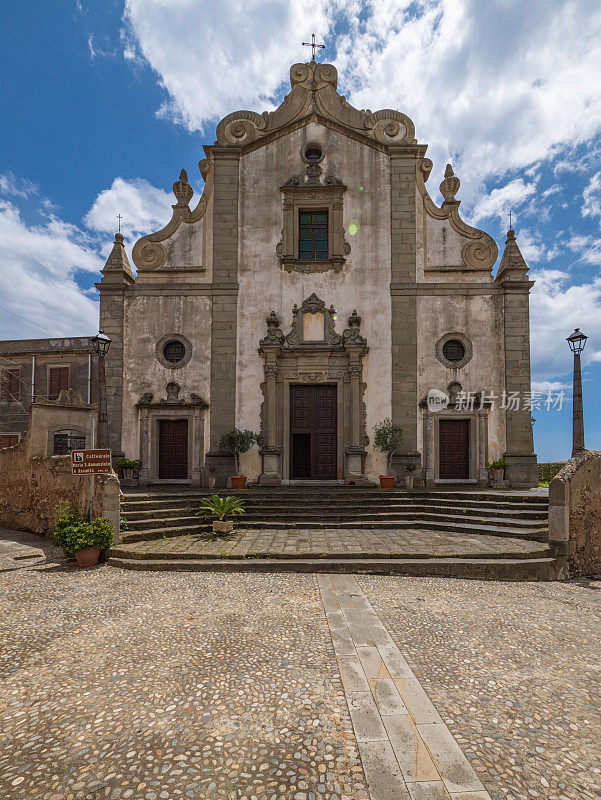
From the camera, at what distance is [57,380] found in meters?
20.2

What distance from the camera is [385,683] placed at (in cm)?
354

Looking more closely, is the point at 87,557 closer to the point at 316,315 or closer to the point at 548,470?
the point at 316,315

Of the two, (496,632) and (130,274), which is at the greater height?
(130,274)

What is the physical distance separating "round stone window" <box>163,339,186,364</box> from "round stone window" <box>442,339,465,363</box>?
935 centimetres

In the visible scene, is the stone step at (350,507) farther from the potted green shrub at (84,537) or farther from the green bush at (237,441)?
the green bush at (237,441)

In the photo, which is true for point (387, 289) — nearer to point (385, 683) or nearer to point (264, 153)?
point (264, 153)

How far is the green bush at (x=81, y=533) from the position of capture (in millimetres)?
7312

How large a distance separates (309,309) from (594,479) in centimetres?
965

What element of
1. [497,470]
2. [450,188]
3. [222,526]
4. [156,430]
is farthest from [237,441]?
[450,188]

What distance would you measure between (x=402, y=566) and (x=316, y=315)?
950 centimetres

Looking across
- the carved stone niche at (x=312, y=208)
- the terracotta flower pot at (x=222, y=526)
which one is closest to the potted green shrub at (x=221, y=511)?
the terracotta flower pot at (x=222, y=526)

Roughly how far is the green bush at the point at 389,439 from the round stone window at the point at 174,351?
715cm

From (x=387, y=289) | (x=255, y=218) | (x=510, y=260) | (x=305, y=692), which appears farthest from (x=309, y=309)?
(x=305, y=692)

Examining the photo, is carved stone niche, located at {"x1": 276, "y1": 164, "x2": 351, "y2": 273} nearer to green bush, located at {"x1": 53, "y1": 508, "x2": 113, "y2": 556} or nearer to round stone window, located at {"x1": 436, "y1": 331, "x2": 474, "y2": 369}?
round stone window, located at {"x1": 436, "y1": 331, "x2": 474, "y2": 369}
